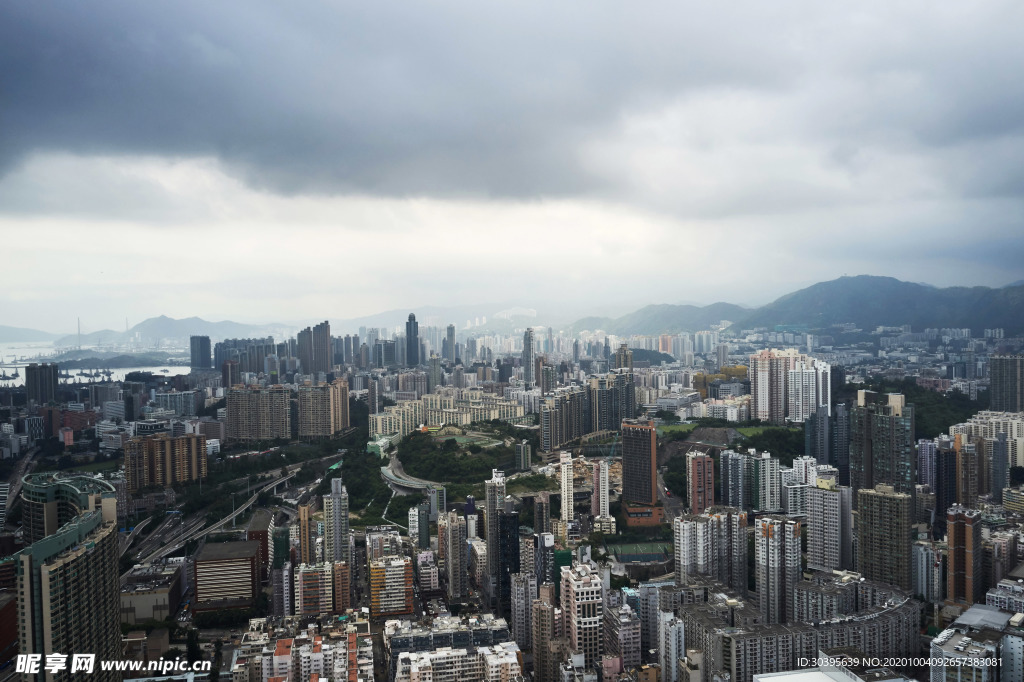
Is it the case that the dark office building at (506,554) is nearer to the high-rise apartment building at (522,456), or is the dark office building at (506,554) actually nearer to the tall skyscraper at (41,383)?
the high-rise apartment building at (522,456)

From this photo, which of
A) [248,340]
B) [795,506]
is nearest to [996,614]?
[795,506]

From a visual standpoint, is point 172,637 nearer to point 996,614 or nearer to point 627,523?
point 627,523

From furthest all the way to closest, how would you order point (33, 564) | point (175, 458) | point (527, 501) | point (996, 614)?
point (175, 458) < point (527, 501) < point (996, 614) < point (33, 564)

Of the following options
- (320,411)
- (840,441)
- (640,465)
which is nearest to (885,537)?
(640,465)

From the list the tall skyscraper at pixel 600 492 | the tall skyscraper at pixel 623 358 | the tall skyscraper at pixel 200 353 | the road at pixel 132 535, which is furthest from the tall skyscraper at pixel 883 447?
the tall skyscraper at pixel 200 353

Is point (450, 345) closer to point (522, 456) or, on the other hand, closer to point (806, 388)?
point (522, 456)

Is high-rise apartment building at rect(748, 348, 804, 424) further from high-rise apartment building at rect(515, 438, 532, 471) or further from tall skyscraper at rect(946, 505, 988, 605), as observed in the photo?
tall skyscraper at rect(946, 505, 988, 605)

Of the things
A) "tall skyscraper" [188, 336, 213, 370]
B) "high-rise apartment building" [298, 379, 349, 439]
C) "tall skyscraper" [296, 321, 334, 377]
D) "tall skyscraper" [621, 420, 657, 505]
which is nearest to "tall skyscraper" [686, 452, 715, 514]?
"tall skyscraper" [621, 420, 657, 505]
